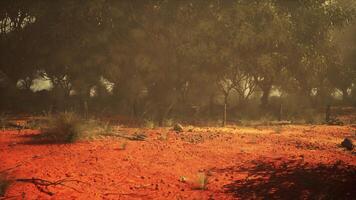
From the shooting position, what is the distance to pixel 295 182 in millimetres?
7836

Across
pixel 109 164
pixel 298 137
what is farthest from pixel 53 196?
pixel 298 137

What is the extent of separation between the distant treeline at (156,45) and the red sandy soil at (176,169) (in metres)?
11.1

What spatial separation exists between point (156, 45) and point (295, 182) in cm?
1935

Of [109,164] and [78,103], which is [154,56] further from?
[109,164]

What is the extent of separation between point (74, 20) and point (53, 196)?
781 inches

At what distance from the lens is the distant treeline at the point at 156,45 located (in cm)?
2339

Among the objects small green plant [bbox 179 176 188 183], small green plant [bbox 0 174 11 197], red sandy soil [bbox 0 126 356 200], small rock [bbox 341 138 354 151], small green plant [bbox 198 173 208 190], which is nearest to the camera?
small green plant [bbox 0 174 11 197]

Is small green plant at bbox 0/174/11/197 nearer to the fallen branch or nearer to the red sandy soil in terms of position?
the red sandy soil

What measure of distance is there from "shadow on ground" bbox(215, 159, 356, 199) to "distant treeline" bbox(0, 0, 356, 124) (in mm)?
13624

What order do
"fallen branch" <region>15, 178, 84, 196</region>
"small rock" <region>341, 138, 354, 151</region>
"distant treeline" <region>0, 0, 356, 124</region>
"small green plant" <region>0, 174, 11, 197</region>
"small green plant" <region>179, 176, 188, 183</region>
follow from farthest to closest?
"distant treeline" <region>0, 0, 356, 124</region> < "small rock" <region>341, 138, 354, 151</region> < "small green plant" <region>179, 176, 188, 183</region> < "fallen branch" <region>15, 178, 84, 196</region> < "small green plant" <region>0, 174, 11, 197</region>

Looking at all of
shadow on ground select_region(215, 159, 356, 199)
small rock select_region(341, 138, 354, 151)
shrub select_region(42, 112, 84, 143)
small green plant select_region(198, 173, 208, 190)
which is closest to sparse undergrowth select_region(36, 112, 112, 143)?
shrub select_region(42, 112, 84, 143)

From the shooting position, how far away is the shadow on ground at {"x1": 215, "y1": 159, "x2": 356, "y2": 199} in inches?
282

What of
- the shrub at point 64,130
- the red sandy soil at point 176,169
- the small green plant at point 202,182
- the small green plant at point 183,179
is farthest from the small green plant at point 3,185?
the shrub at point 64,130

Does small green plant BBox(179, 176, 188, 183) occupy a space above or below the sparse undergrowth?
below
